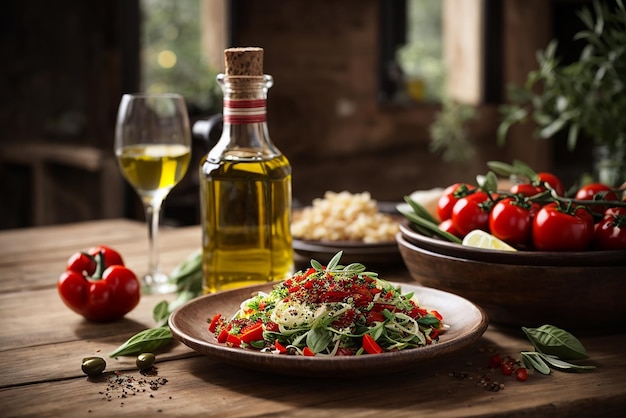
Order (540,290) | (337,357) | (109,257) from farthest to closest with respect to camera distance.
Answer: (109,257) < (540,290) < (337,357)

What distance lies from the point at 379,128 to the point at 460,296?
13.0 feet

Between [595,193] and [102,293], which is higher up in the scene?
[595,193]

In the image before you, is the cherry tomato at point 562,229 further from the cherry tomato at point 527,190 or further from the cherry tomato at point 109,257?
the cherry tomato at point 109,257

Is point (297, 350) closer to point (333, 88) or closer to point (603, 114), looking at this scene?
point (603, 114)

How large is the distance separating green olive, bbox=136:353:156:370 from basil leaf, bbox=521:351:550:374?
19.2 inches

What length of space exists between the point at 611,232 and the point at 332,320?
463mm

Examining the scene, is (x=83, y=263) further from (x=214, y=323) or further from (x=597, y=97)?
(x=597, y=97)

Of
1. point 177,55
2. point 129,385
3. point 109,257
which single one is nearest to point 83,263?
point 109,257

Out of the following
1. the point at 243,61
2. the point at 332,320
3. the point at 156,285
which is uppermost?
the point at 243,61

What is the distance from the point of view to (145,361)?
1098 mm

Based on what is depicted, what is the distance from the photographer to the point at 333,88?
16.3 feet

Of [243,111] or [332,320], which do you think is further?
[243,111]

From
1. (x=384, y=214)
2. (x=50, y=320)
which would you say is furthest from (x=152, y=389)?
(x=384, y=214)

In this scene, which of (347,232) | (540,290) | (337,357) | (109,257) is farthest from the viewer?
(347,232)
